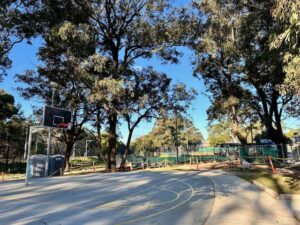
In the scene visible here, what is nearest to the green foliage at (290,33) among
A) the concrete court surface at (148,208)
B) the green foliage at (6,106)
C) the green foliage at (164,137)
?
the concrete court surface at (148,208)

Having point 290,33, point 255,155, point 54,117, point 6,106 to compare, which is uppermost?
point 6,106

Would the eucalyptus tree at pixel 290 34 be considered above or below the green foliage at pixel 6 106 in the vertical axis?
below

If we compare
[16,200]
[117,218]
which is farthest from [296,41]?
[16,200]

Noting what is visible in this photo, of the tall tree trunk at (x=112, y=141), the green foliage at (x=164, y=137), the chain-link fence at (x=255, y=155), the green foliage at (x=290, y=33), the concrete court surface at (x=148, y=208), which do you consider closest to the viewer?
the concrete court surface at (x=148, y=208)

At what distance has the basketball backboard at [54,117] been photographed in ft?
71.8

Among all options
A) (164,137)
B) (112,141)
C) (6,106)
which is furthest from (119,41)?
(164,137)

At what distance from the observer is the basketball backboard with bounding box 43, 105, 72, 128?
21.9m

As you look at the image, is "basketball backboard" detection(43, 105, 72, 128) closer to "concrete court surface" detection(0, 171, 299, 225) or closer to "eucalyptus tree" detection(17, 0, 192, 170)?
"eucalyptus tree" detection(17, 0, 192, 170)

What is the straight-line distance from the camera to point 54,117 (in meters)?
22.7

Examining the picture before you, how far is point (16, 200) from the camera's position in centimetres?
1106

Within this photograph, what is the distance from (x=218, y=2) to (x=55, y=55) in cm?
1531

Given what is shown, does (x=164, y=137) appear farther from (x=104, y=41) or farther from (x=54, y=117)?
(x=54, y=117)

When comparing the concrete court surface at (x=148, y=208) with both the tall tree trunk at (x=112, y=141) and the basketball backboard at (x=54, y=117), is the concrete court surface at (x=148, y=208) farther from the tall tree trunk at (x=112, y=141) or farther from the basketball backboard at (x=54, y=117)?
the tall tree trunk at (x=112, y=141)

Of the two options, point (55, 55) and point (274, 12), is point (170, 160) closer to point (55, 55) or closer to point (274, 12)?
point (55, 55)
